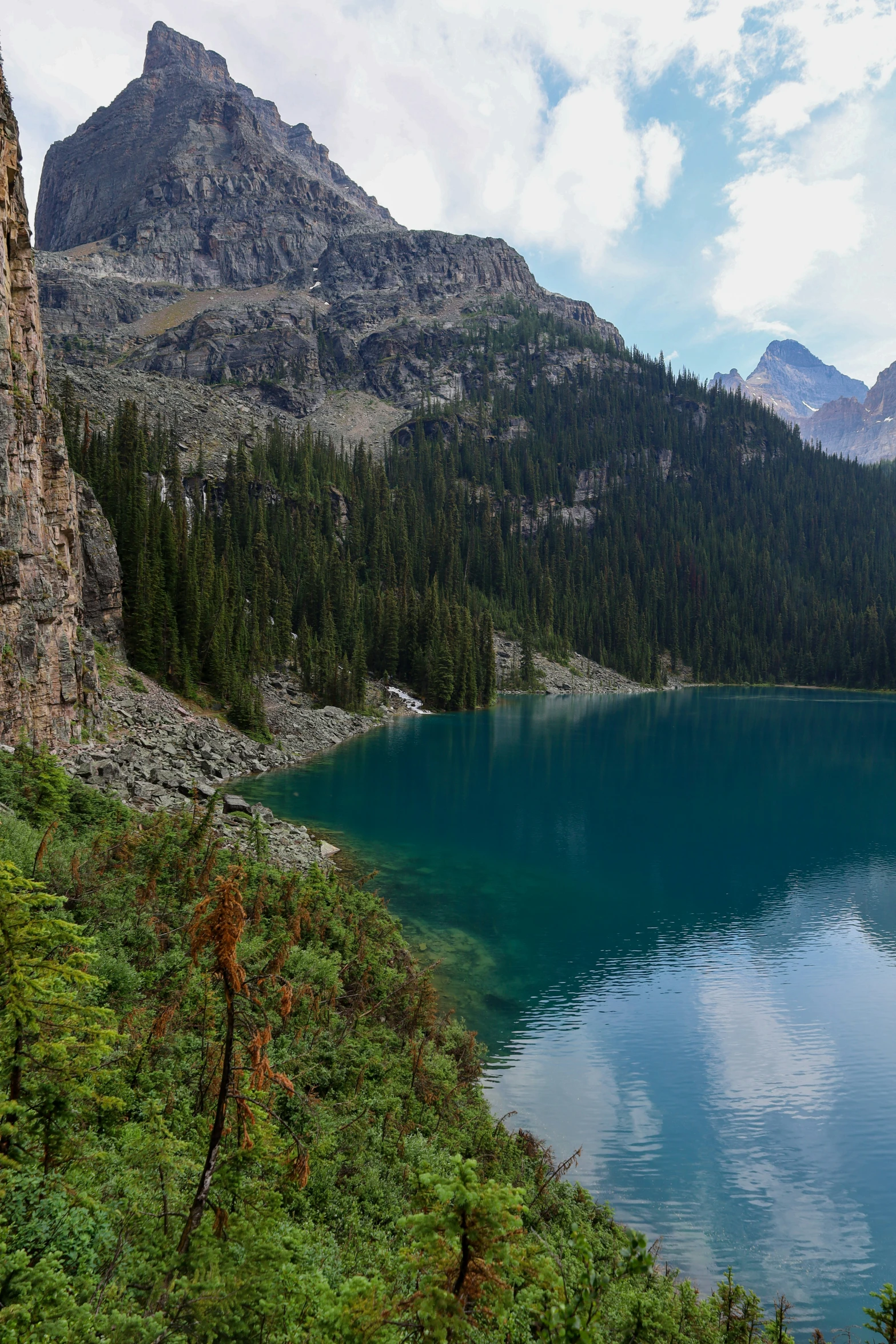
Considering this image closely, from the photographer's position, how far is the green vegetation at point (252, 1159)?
4.05 m

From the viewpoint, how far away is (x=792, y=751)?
60.8 metres

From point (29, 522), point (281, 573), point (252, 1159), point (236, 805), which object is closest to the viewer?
point (252, 1159)

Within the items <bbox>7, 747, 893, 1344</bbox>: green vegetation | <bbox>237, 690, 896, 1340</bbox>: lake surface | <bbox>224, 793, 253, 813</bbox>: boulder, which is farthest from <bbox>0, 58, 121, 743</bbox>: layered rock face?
<bbox>7, 747, 893, 1344</bbox>: green vegetation

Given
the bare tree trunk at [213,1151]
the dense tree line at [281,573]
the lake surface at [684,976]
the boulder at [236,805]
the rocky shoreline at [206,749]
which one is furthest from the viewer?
the dense tree line at [281,573]

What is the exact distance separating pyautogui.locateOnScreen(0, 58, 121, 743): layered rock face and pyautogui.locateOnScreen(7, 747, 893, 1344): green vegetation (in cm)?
1584

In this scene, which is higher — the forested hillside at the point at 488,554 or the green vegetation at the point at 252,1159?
the forested hillside at the point at 488,554

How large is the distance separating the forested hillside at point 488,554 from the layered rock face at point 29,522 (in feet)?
56.0

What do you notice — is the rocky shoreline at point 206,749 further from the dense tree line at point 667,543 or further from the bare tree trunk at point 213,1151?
the dense tree line at point 667,543

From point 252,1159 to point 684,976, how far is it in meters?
15.5

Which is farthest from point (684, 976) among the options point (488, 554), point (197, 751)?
point (488, 554)

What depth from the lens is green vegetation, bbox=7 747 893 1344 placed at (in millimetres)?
4047

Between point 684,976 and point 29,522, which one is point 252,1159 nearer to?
point 684,976

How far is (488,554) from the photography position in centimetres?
14988

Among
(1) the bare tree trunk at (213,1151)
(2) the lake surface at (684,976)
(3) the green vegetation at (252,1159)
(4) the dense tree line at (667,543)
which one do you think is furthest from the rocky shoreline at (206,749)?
(4) the dense tree line at (667,543)
